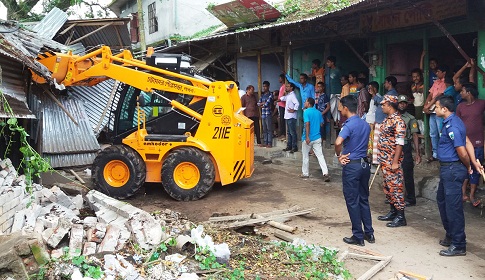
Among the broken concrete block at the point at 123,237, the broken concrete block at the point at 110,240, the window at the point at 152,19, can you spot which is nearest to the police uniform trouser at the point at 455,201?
the broken concrete block at the point at 123,237

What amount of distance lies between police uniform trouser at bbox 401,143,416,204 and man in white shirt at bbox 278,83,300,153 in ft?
15.3

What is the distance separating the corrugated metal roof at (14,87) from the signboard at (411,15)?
6670 mm

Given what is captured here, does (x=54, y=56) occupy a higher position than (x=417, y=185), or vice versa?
(x=54, y=56)

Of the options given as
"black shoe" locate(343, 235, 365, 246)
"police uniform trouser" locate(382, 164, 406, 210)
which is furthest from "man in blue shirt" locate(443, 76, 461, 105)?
"black shoe" locate(343, 235, 365, 246)

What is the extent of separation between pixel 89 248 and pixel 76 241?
176mm

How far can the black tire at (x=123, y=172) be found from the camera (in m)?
8.24

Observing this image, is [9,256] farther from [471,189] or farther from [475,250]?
[471,189]

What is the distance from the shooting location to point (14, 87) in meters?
6.64

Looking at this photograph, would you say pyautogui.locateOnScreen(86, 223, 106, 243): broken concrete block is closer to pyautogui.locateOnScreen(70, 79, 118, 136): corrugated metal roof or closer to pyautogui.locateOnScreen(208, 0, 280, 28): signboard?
pyautogui.locateOnScreen(70, 79, 118, 136): corrugated metal roof

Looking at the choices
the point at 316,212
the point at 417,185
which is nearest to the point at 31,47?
the point at 316,212

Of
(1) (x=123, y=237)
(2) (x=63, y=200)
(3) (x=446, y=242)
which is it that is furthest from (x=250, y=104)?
(1) (x=123, y=237)

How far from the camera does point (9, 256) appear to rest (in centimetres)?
390

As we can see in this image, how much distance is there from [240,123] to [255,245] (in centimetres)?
320

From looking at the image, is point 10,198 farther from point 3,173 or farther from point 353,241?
point 353,241
